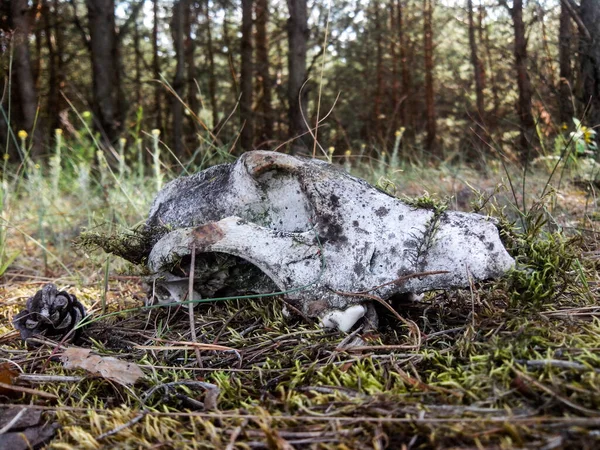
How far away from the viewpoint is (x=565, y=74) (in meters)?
7.09

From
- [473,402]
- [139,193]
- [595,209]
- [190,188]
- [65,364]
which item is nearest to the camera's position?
[473,402]

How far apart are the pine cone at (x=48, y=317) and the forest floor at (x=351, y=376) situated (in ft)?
0.23

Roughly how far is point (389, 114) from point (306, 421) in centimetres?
1445

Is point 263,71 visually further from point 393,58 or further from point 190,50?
point 393,58

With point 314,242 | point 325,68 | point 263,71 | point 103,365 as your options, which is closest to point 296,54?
point 263,71

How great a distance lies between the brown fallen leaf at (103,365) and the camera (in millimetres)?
1385

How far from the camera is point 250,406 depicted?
118cm

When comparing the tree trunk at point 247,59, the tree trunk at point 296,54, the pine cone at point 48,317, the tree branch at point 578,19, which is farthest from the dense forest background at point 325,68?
the pine cone at point 48,317

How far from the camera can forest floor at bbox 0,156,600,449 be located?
1.02 m

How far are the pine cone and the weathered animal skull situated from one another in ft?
1.09

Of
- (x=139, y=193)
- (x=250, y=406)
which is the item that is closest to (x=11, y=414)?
(x=250, y=406)

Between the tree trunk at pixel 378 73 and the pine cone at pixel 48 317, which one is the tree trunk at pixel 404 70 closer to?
the tree trunk at pixel 378 73

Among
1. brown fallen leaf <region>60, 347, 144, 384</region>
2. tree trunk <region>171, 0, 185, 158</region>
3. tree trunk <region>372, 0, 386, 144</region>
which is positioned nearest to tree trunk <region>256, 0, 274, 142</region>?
tree trunk <region>171, 0, 185, 158</region>

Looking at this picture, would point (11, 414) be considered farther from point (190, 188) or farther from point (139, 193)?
point (139, 193)
